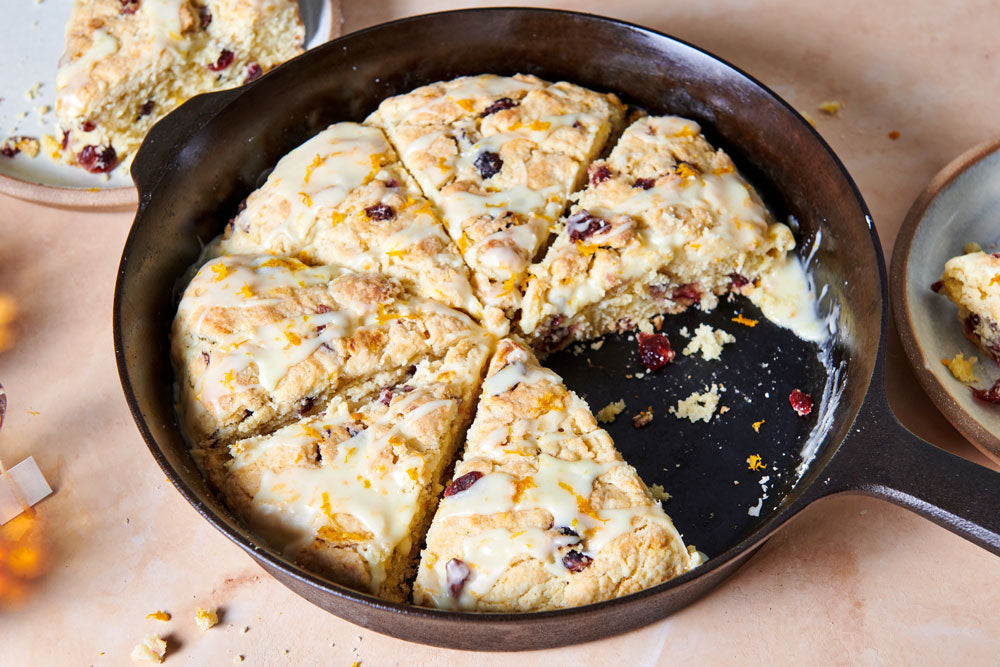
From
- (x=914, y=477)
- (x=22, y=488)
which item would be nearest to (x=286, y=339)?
(x=22, y=488)

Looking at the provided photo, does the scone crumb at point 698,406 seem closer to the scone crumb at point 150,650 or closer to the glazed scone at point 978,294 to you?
the glazed scone at point 978,294

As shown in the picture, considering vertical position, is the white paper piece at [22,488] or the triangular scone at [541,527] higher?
the triangular scone at [541,527]

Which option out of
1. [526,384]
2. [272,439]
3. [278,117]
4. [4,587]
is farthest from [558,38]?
[4,587]

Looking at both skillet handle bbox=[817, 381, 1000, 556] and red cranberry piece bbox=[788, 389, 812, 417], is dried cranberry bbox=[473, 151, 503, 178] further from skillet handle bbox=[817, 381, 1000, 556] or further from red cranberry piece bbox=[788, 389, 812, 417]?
skillet handle bbox=[817, 381, 1000, 556]

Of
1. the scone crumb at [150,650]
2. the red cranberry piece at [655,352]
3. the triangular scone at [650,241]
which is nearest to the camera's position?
the scone crumb at [150,650]

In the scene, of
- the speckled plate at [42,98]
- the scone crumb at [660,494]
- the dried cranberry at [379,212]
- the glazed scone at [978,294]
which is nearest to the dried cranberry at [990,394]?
the glazed scone at [978,294]

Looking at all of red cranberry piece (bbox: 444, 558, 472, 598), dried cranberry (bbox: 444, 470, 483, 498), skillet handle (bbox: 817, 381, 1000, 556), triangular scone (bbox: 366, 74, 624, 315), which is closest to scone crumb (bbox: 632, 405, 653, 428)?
triangular scone (bbox: 366, 74, 624, 315)

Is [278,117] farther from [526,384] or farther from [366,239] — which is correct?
[526,384]
